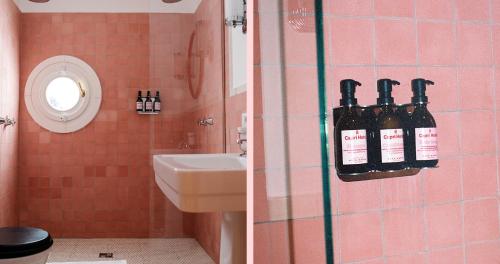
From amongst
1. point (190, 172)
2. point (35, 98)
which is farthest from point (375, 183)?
point (35, 98)

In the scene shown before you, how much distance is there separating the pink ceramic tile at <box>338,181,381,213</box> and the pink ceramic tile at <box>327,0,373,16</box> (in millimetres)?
401

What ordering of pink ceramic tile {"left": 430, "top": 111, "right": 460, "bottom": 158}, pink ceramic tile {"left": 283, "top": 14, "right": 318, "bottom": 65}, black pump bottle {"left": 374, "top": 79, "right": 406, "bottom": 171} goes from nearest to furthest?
pink ceramic tile {"left": 283, "top": 14, "right": 318, "bottom": 65}
black pump bottle {"left": 374, "top": 79, "right": 406, "bottom": 171}
pink ceramic tile {"left": 430, "top": 111, "right": 460, "bottom": 158}

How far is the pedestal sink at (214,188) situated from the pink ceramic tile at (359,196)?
0.36 meters

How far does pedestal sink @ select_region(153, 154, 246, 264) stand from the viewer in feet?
3.87

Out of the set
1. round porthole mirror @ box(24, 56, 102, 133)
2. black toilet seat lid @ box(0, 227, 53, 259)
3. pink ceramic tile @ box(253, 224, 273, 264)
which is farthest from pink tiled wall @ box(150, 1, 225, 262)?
pink ceramic tile @ box(253, 224, 273, 264)

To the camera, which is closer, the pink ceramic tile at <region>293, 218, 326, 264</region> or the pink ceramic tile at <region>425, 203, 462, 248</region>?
the pink ceramic tile at <region>293, 218, 326, 264</region>

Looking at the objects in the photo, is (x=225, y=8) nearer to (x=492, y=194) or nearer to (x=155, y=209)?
(x=155, y=209)

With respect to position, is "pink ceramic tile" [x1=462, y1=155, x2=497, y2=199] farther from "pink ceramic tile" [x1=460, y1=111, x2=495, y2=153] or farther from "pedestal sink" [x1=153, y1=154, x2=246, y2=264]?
"pedestal sink" [x1=153, y1=154, x2=246, y2=264]

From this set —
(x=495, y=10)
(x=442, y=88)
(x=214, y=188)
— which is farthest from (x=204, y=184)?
(x=495, y=10)

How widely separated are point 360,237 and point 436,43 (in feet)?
1.79

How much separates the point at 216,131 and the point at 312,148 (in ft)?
2.25

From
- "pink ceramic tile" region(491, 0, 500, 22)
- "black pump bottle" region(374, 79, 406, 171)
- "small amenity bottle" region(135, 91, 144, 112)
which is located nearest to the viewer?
"black pump bottle" region(374, 79, 406, 171)

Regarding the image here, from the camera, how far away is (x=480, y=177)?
1211mm

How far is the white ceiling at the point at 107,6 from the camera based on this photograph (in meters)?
1.41
